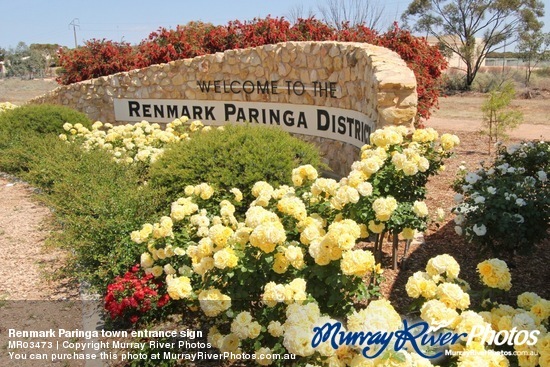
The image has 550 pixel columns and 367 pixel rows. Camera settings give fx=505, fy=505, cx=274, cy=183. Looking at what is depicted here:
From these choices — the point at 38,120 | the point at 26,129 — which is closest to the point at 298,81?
the point at 38,120

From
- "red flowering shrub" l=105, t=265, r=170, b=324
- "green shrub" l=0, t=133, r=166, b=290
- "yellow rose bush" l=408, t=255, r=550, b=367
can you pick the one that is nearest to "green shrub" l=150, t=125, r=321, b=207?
"green shrub" l=0, t=133, r=166, b=290

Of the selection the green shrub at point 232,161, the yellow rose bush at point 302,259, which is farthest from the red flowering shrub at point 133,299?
the green shrub at point 232,161

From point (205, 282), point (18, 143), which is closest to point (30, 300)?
point (205, 282)

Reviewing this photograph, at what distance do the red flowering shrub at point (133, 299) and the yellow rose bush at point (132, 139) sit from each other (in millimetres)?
3447

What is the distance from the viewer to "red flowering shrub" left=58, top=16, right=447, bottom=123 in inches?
355

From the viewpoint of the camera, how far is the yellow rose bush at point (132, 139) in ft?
24.8

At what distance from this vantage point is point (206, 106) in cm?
1048

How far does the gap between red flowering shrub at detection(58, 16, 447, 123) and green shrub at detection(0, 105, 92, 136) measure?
8.82 feet

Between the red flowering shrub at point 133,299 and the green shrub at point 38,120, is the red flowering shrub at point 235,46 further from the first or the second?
the red flowering shrub at point 133,299

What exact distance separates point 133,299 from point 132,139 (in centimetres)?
522

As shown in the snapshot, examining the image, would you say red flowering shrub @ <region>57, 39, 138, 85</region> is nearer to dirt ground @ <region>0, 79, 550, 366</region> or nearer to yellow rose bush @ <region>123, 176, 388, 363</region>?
dirt ground @ <region>0, 79, 550, 366</region>

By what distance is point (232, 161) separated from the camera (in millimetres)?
5305

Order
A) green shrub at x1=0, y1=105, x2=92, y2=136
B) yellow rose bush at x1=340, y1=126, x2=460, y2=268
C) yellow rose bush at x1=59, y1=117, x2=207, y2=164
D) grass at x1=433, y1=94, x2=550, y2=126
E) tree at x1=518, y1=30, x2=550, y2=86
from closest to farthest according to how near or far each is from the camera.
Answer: yellow rose bush at x1=340, y1=126, x2=460, y2=268, yellow rose bush at x1=59, y1=117, x2=207, y2=164, green shrub at x1=0, y1=105, x2=92, y2=136, grass at x1=433, y1=94, x2=550, y2=126, tree at x1=518, y1=30, x2=550, y2=86

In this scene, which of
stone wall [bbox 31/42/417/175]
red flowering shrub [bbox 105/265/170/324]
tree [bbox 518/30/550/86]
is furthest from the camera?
tree [bbox 518/30/550/86]
